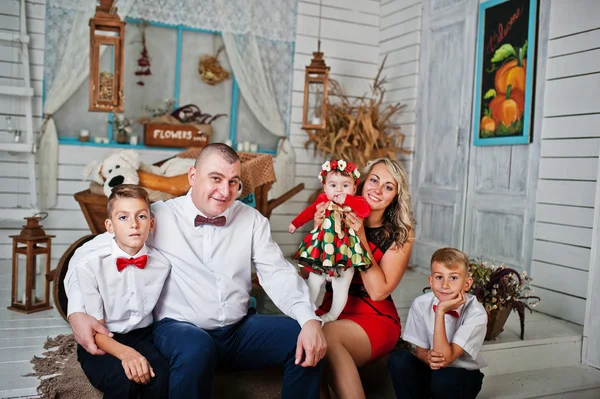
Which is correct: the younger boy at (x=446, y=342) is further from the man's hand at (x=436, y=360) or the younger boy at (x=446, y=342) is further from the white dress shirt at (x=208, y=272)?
the white dress shirt at (x=208, y=272)

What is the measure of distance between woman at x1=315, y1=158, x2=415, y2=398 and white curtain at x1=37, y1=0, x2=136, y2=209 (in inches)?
136

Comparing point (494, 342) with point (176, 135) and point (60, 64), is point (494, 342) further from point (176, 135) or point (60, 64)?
point (60, 64)

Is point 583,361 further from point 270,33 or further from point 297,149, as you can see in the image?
point 270,33

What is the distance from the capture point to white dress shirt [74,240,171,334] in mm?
2148

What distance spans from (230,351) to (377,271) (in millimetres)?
724

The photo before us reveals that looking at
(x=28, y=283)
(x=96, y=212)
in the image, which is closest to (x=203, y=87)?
(x=96, y=212)

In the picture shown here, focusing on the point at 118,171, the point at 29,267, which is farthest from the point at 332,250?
the point at 29,267

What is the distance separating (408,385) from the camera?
2.42 metres

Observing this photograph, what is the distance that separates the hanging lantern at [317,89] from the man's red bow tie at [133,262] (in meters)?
3.25

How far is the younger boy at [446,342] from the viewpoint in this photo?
2.32m

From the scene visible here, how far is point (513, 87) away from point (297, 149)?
2381 millimetres

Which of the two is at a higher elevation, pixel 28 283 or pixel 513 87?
pixel 513 87

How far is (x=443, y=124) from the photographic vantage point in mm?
5371

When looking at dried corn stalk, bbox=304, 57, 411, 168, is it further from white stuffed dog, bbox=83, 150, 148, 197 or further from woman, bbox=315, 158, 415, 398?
woman, bbox=315, 158, 415, 398
